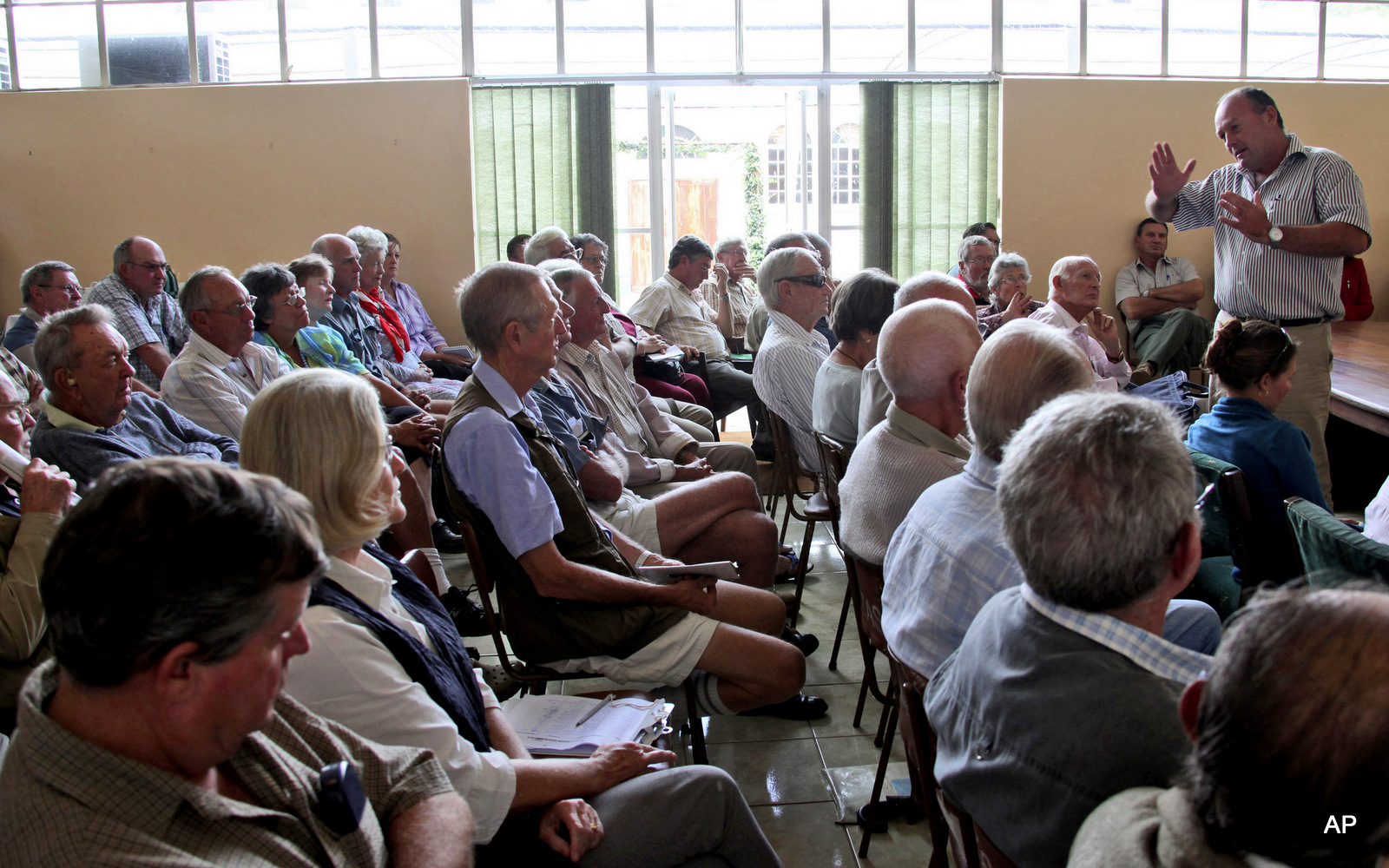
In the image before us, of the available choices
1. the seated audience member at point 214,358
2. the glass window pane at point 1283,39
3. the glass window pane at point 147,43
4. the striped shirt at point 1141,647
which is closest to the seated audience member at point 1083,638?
the striped shirt at point 1141,647

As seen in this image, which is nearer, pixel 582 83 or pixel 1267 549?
pixel 1267 549

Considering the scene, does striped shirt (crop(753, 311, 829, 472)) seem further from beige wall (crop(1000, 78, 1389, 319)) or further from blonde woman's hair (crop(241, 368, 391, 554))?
beige wall (crop(1000, 78, 1389, 319))

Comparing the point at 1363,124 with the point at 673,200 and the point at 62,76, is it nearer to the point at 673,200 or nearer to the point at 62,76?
the point at 673,200

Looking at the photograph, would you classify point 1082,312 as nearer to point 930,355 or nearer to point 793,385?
point 793,385

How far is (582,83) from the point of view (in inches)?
283

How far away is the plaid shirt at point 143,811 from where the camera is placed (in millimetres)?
785

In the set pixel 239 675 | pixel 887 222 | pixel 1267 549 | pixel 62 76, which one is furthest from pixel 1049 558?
pixel 62 76

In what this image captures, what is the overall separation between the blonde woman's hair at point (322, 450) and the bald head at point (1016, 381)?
98 centimetres

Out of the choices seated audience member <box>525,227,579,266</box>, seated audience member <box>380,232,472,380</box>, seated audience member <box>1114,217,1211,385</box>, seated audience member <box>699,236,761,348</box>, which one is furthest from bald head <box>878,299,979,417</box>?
seated audience member <box>1114,217,1211,385</box>

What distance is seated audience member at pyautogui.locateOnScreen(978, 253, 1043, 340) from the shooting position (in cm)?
449

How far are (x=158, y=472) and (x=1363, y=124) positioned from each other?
9.16m

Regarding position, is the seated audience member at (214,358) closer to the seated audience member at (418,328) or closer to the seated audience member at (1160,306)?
the seated audience member at (418,328)

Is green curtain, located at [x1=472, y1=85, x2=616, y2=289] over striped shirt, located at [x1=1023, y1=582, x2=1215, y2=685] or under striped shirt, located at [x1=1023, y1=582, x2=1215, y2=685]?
over

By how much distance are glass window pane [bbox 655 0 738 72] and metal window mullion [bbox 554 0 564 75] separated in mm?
722
